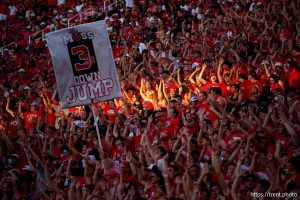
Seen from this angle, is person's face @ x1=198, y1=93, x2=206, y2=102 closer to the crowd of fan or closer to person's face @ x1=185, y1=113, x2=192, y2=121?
the crowd of fan

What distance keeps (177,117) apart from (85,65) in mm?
1787

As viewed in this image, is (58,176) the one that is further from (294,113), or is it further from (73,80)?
(294,113)

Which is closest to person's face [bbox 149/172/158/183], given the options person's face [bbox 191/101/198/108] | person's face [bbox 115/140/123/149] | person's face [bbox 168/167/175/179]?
person's face [bbox 168/167/175/179]

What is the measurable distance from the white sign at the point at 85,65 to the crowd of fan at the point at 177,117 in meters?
0.82

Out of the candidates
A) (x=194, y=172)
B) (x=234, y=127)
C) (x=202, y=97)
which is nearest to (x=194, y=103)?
(x=202, y=97)

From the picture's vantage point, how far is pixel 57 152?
35.5 feet

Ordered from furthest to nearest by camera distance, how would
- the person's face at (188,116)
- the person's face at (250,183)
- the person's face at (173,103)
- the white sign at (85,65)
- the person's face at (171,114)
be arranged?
the person's face at (173,103) → the person's face at (171,114) → the person's face at (188,116) → the white sign at (85,65) → the person's face at (250,183)

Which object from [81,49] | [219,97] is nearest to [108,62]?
[81,49]

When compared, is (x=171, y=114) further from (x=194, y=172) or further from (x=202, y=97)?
(x=194, y=172)

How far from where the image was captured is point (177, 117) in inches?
419

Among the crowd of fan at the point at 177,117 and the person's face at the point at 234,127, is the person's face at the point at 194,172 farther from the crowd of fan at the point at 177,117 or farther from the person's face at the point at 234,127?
the person's face at the point at 234,127

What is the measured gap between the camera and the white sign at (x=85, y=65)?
9.83 metres

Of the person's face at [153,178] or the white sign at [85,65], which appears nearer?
the person's face at [153,178]

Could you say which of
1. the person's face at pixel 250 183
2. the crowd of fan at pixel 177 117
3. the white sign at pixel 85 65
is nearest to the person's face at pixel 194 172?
the crowd of fan at pixel 177 117
